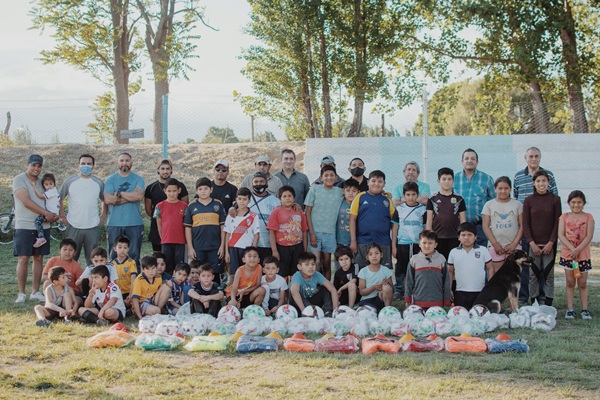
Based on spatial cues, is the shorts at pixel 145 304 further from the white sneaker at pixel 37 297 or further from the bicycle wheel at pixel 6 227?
the bicycle wheel at pixel 6 227

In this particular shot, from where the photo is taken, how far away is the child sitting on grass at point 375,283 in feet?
24.5

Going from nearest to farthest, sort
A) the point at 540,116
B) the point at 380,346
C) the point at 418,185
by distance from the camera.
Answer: the point at 380,346 < the point at 418,185 < the point at 540,116

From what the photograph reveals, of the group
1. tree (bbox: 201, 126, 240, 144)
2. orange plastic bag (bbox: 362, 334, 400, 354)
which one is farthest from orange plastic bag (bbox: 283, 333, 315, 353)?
tree (bbox: 201, 126, 240, 144)

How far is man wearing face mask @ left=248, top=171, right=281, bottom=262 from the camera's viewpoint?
802 cm

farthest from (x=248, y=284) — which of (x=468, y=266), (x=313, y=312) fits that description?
(x=468, y=266)

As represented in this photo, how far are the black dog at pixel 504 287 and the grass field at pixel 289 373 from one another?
3.19 feet

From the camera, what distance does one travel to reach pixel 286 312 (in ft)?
22.9

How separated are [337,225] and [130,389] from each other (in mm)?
3967

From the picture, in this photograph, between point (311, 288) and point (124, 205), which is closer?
point (311, 288)

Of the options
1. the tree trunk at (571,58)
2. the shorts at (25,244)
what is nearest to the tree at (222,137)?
the tree trunk at (571,58)

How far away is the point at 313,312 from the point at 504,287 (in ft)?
6.33

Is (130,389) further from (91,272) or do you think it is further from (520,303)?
(520,303)

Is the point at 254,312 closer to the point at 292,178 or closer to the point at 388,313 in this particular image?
the point at 388,313

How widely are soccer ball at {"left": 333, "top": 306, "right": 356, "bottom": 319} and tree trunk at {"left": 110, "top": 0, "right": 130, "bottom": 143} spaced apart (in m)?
14.1
